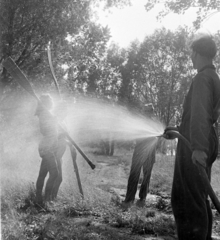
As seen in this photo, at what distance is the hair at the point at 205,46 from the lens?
3797 millimetres

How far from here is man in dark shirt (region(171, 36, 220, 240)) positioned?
11.5ft

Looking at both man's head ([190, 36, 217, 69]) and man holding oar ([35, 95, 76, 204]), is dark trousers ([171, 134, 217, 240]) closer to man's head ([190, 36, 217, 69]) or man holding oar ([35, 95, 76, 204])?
man's head ([190, 36, 217, 69])

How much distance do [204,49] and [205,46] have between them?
0.03 m

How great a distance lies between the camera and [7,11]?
1350 cm

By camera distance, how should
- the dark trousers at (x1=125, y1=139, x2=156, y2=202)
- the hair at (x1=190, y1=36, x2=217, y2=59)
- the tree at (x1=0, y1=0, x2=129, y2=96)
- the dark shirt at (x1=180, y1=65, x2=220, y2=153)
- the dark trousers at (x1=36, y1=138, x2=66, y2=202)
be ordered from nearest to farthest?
the dark shirt at (x1=180, y1=65, x2=220, y2=153) → the hair at (x1=190, y1=36, x2=217, y2=59) → the dark trousers at (x1=36, y1=138, x2=66, y2=202) → the dark trousers at (x1=125, y1=139, x2=156, y2=202) → the tree at (x1=0, y1=0, x2=129, y2=96)

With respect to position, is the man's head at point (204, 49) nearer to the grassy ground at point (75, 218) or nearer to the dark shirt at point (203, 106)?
the dark shirt at point (203, 106)

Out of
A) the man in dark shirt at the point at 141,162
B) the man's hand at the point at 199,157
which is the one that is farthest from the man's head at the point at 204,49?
the man in dark shirt at the point at 141,162

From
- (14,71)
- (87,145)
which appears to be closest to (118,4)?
(14,71)

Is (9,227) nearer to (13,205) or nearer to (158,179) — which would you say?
(13,205)

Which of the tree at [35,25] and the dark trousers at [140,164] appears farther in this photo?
the tree at [35,25]

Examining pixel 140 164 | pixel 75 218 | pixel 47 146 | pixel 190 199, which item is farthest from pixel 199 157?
pixel 140 164

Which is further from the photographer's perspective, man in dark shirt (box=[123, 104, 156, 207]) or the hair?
man in dark shirt (box=[123, 104, 156, 207])

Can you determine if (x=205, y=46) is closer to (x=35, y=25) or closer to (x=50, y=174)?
(x=50, y=174)

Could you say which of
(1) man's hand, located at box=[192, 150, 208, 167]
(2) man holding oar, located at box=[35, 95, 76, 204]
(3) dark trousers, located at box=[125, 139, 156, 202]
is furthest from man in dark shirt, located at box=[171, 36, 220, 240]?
(3) dark trousers, located at box=[125, 139, 156, 202]
